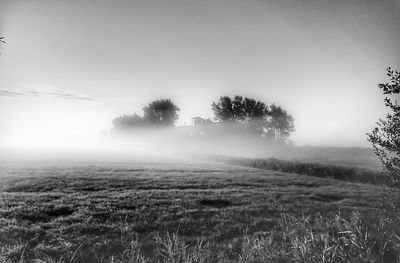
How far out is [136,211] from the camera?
14.9 meters

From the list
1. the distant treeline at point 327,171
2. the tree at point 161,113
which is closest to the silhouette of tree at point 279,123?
the tree at point 161,113

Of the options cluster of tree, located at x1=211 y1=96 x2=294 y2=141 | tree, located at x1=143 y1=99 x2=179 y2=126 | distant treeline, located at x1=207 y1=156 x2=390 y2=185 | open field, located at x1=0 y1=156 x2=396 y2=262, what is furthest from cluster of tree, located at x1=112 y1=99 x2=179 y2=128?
open field, located at x1=0 y1=156 x2=396 y2=262

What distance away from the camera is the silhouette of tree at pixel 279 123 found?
99.6 meters

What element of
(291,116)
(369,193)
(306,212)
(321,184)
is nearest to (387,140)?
(306,212)

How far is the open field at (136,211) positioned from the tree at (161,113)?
8761cm

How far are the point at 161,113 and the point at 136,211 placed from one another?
327 feet

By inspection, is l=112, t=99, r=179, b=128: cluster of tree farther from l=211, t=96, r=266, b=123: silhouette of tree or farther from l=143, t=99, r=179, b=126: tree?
l=211, t=96, r=266, b=123: silhouette of tree

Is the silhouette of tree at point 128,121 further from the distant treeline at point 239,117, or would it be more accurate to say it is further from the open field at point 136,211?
the open field at point 136,211

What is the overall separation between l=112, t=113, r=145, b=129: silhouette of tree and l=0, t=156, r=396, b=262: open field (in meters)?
102

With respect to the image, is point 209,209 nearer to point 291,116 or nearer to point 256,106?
point 256,106

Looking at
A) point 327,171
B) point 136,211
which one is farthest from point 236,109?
point 136,211

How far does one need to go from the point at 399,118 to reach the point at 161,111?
108614mm

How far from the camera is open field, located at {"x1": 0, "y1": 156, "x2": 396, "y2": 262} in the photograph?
10.6m

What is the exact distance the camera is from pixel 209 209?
16.0m
